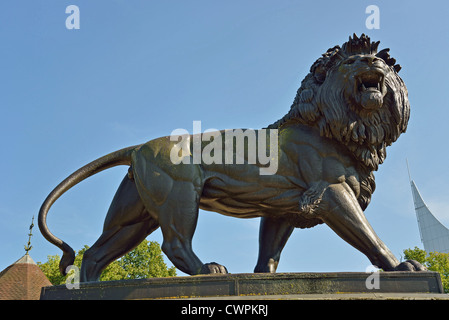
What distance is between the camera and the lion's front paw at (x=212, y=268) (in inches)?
192

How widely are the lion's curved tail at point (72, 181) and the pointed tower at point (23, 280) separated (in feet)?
55.7

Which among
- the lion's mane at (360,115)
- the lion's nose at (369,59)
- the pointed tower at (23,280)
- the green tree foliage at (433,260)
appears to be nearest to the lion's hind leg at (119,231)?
the lion's mane at (360,115)

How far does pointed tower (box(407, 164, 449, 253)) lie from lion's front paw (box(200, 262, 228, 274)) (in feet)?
187

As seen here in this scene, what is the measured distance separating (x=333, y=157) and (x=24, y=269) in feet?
72.3

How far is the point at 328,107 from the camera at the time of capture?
5473 mm

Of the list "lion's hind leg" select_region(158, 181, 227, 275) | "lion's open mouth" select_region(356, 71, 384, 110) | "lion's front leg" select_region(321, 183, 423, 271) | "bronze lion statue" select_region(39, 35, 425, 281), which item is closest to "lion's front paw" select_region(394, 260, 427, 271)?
"lion's front leg" select_region(321, 183, 423, 271)

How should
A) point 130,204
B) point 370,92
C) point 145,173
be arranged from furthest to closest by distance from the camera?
point 130,204
point 145,173
point 370,92

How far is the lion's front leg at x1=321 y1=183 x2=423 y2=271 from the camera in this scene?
4.89m

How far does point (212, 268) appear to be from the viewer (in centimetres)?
489

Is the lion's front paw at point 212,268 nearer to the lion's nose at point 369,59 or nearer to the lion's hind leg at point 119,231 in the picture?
the lion's hind leg at point 119,231

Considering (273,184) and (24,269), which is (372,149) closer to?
(273,184)

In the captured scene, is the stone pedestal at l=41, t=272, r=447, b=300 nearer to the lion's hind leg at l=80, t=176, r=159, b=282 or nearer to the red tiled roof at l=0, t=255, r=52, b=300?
the lion's hind leg at l=80, t=176, r=159, b=282
